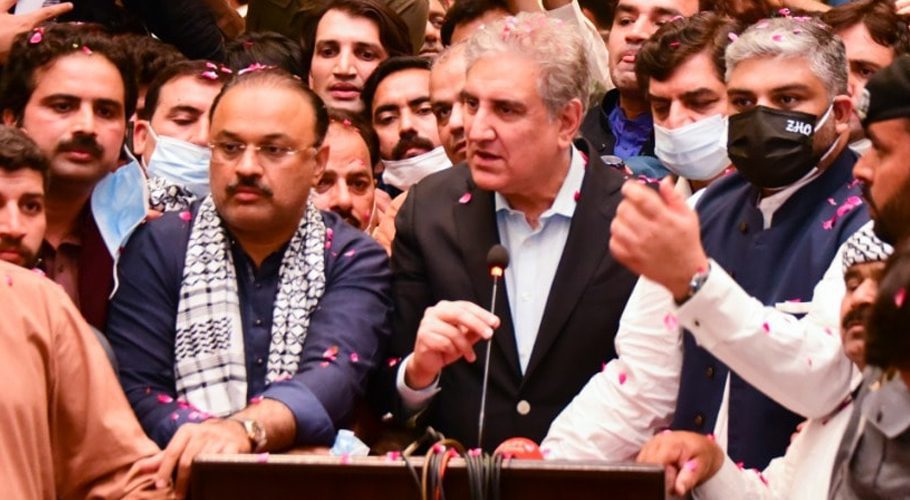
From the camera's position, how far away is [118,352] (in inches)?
169

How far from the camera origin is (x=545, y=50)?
456cm

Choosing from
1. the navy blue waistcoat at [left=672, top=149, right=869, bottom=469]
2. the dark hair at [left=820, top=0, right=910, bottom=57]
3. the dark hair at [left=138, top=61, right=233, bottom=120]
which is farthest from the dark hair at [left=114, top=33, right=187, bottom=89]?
the navy blue waistcoat at [left=672, top=149, right=869, bottom=469]

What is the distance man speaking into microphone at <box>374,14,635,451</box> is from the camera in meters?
4.30

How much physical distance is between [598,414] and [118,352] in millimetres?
1186

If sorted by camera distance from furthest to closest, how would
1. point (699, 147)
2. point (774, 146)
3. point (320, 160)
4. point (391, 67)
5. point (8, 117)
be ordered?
1. point (391, 67)
2. point (699, 147)
3. point (8, 117)
4. point (320, 160)
5. point (774, 146)

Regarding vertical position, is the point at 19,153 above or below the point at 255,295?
above

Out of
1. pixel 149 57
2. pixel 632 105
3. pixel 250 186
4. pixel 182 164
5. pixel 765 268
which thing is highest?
pixel 250 186

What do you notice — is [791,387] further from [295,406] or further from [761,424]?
[295,406]

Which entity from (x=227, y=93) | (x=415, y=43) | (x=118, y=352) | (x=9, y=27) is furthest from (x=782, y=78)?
(x=415, y=43)

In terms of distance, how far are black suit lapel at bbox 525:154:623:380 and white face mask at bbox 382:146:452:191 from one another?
1332 mm

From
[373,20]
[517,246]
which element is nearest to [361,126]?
[373,20]

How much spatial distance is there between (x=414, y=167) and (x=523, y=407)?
5.48ft

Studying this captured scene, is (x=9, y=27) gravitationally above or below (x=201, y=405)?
above

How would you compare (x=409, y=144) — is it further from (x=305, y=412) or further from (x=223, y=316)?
(x=305, y=412)
